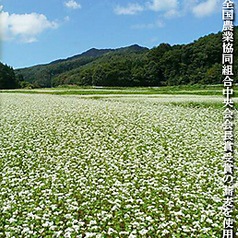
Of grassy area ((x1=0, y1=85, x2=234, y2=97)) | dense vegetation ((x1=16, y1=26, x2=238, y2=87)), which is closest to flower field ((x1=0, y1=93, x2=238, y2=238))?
grassy area ((x1=0, y1=85, x2=234, y2=97))

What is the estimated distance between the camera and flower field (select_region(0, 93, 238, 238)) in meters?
6.20

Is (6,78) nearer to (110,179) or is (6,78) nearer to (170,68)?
(170,68)

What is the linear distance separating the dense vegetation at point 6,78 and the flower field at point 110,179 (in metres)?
88.5

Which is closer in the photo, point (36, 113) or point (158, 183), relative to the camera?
point (158, 183)

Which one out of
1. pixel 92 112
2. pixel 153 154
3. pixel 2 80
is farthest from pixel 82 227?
pixel 2 80

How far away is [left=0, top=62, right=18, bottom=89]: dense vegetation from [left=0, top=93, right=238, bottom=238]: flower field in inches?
3486

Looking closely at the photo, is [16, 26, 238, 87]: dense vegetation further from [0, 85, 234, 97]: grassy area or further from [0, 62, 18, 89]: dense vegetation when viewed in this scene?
[0, 85, 234, 97]: grassy area

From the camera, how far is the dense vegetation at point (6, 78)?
9618cm

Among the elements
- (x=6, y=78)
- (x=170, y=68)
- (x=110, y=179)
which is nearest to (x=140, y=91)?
(x=110, y=179)

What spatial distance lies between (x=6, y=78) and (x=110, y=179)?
9807 centimetres

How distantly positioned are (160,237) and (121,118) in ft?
36.1

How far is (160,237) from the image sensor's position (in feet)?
18.9

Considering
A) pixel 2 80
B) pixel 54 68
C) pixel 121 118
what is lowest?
pixel 121 118

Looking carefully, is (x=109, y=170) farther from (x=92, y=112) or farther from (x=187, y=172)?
(x=92, y=112)
